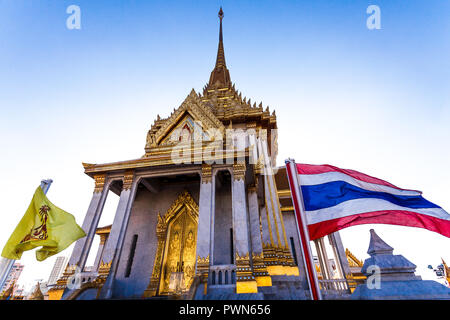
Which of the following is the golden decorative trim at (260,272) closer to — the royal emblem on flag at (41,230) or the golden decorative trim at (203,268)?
the golden decorative trim at (203,268)

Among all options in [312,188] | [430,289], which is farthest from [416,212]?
[312,188]

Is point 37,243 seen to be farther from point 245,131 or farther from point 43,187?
point 245,131

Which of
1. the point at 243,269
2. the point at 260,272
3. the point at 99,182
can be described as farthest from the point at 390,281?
the point at 99,182

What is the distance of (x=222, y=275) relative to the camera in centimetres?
652

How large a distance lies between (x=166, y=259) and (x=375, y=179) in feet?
27.4

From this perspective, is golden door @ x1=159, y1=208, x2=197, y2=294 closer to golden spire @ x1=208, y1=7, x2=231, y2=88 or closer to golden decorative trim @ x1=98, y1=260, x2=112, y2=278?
golden decorative trim @ x1=98, y1=260, x2=112, y2=278

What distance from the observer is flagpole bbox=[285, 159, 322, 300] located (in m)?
3.22

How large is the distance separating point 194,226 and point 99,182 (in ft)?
14.6

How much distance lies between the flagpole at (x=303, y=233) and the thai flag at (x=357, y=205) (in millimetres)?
216

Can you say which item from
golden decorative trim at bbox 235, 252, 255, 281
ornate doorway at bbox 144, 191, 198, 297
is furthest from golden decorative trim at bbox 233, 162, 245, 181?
ornate doorway at bbox 144, 191, 198, 297

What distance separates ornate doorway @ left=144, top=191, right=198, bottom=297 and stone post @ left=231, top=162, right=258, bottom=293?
3.11m

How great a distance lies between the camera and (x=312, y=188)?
4.41 metres

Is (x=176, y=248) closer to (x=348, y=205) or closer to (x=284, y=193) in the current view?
(x=348, y=205)

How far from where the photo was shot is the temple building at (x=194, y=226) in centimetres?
677
